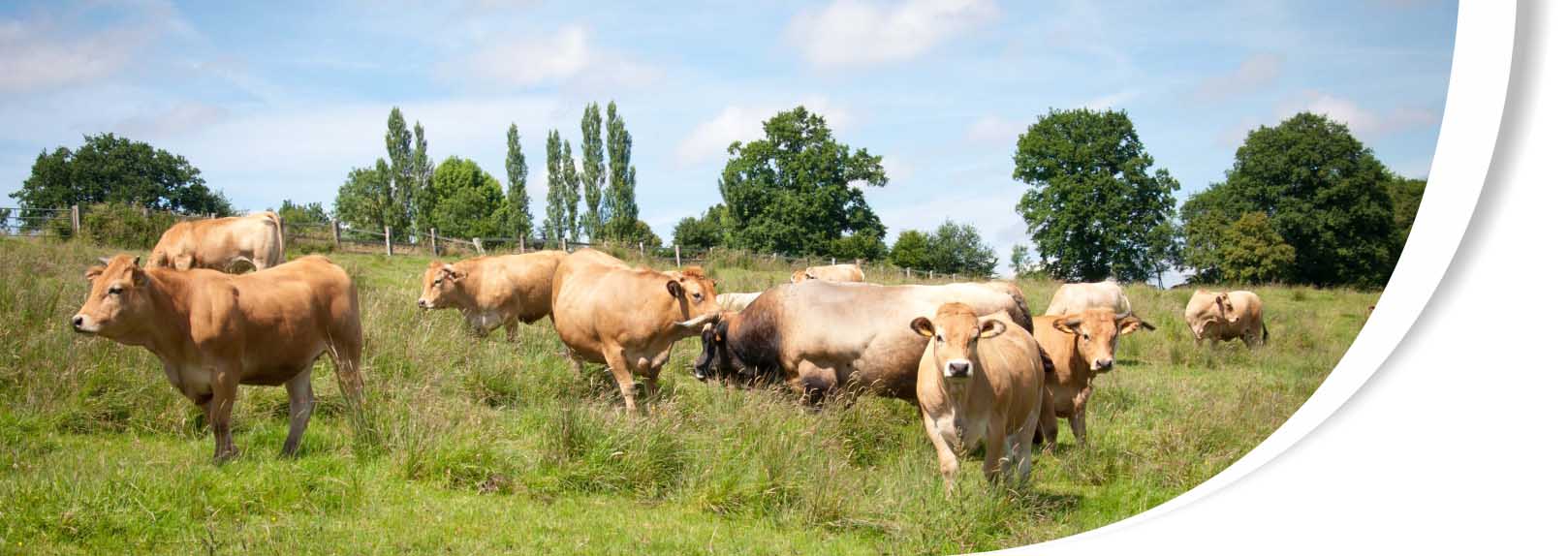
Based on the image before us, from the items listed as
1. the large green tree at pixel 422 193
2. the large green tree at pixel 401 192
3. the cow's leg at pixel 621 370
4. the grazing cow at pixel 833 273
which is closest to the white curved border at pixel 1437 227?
the cow's leg at pixel 621 370

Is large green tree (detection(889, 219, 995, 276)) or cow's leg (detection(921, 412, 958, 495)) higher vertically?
large green tree (detection(889, 219, 995, 276))

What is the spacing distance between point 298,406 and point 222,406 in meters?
0.66

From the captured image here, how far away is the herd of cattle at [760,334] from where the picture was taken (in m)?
5.60

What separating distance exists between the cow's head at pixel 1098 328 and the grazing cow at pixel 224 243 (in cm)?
966

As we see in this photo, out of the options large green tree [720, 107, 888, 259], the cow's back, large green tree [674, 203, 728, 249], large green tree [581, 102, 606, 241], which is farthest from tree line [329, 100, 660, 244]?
the cow's back

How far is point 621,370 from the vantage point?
27.9 feet

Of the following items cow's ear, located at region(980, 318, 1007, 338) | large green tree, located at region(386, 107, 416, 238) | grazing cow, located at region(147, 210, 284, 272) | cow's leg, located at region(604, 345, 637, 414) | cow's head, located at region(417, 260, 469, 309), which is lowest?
cow's leg, located at region(604, 345, 637, 414)

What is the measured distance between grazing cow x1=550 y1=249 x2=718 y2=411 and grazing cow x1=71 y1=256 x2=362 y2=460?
2.32 m

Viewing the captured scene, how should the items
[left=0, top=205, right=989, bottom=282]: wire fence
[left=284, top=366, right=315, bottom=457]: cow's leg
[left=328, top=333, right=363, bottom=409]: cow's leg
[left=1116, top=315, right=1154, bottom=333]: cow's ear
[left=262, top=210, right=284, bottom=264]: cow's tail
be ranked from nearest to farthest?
1. [left=284, top=366, right=315, bottom=457]: cow's leg
2. [left=328, top=333, right=363, bottom=409]: cow's leg
3. [left=1116, top=315, right=1154, bottom=333]: cow's ear
4. [left=0, top=205, right=989, bottom=282]: wire fence
5. [left=262, top=210, right=284, bottom=264]: cow's tail

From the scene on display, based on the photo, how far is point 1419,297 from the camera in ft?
14.6

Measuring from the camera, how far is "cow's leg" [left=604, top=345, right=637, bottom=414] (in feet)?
27.3

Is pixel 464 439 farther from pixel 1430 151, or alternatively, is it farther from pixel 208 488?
pixel 1430 151

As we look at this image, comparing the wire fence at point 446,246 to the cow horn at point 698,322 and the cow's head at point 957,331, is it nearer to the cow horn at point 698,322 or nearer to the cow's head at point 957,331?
the cow horn at point 698,322

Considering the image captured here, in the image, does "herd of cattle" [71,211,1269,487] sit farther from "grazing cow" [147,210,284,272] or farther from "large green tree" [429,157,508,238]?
"large green tree" [429,157,508,238]
